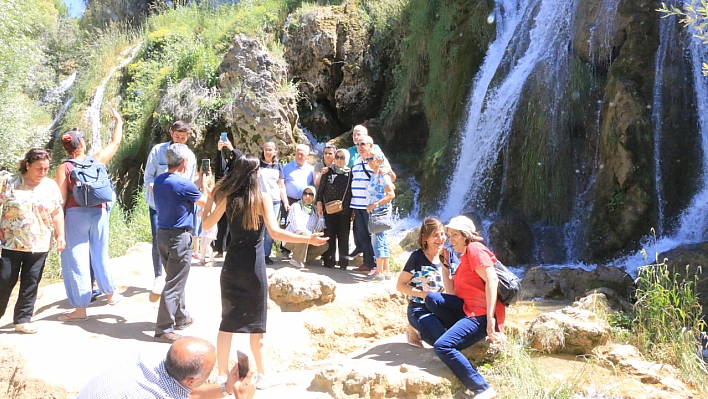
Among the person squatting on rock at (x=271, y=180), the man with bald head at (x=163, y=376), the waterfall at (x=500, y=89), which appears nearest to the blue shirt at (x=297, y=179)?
the person squatting on rock at (x=271, y=180)

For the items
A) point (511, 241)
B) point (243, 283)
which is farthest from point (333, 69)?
point (243, 283)

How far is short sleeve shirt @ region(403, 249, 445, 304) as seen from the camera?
5.01 meters

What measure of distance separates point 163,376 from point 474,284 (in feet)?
8.81

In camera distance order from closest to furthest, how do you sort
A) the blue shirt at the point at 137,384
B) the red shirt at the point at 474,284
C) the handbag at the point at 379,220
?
the blue shirt at the point at 137,384, the red shirt at the point at 474,284, the handbag at the point at 379,220

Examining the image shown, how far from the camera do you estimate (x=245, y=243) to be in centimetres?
416

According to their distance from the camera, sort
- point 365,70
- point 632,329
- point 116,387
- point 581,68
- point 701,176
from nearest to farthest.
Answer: point 116,387
point 632,329
point 701,176
point 581,68
point 365,70

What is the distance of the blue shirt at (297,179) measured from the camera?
7773 millimetres

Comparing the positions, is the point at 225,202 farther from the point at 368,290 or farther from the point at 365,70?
the point at 365,70

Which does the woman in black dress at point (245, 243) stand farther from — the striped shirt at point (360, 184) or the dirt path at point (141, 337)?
the striped shirt at point (360, 184)

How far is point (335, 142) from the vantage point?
14.4 meters

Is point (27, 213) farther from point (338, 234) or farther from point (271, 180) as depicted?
point (338, 234)

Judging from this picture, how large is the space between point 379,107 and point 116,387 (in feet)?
45.8

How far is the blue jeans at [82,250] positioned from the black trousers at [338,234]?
264cm

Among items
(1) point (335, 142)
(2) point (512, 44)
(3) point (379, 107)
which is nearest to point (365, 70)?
(3) point (379, 107)
